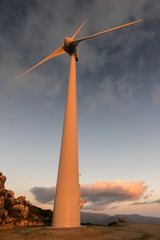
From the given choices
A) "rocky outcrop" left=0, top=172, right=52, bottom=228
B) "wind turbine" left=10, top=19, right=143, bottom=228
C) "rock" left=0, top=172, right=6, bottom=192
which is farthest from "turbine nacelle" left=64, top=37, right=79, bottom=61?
"rocky outcrop" left=0, top=172, right=52, bottom=228

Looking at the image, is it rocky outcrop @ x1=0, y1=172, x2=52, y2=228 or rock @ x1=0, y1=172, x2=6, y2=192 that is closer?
rocky outcrop @ x1=0, y1=172, x2=52, y2=228

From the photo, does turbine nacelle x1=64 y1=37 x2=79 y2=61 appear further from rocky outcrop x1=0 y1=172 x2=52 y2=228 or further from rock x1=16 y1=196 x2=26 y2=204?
rock x1=16 y1=196 x2=26 y2=204

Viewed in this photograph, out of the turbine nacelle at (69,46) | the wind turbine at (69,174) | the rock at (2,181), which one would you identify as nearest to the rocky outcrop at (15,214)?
the rock at (2,181)

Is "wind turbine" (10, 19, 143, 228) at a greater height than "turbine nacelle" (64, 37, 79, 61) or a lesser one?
lesser

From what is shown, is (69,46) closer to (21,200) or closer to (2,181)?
(2,181)

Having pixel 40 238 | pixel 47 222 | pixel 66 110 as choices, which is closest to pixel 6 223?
pixel 47 222

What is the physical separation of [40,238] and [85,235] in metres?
5.10

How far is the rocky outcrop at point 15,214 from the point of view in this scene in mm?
37562

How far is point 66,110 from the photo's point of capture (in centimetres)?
3128

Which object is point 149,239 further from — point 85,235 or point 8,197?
point 8,197

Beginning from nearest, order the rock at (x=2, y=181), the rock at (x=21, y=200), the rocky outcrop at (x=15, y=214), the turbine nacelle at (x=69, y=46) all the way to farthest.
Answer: the rocky outcrop at (x=15, y=214), the turbine nacelle at (x=69, y=46), the rock at (x=2, y=181), the rock at (x=21, y=200)

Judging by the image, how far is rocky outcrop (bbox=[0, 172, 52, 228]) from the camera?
3756cm

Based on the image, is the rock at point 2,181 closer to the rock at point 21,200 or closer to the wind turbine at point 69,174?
the rock at point 21,200

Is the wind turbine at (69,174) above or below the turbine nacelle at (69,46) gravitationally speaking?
below
